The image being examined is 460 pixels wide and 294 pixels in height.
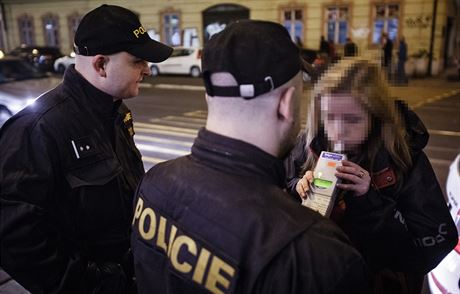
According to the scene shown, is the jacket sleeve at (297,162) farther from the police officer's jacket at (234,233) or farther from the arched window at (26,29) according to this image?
the arched window at (26,29)

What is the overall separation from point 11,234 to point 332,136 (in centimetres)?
136

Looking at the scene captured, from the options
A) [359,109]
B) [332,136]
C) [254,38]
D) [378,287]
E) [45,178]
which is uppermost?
[254,38]

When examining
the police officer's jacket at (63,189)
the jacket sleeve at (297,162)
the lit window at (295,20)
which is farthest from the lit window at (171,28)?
the jacket sleeve at (297,162)

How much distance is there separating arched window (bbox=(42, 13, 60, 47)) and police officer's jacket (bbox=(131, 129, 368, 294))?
97.9 feet

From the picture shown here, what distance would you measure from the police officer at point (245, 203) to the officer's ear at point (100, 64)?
947 mm

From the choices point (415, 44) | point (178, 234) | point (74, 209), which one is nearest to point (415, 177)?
point (178, 234)

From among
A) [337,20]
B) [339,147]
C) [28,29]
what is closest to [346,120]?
[339,147]

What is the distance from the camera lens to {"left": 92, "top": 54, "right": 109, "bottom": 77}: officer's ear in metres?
2.10

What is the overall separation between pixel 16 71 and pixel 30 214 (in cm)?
794

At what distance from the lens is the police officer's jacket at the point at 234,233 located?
1111 millimetres

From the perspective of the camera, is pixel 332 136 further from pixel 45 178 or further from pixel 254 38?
pixel 45 178

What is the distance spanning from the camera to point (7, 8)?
30.4 meters

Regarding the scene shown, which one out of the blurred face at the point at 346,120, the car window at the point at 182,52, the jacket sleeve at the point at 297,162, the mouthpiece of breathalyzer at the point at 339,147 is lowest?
the car window at the point at 182,52

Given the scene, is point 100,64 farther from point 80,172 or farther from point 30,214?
point 30,214
